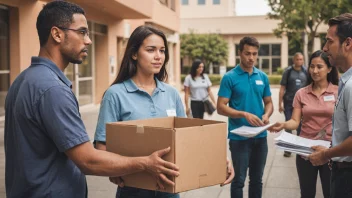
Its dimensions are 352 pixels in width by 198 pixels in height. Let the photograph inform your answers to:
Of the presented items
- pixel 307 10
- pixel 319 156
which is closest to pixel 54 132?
pixel 319 156

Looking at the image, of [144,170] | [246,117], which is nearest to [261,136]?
[246,117]

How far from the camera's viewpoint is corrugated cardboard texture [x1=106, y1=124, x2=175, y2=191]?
240 cm

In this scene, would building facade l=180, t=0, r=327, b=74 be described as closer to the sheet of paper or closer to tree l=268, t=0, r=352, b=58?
tree l=268, t=0, r=352, b=58

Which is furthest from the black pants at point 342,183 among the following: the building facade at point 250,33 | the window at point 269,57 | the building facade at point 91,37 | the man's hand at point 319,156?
the window at point 269,57

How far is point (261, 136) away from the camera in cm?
502

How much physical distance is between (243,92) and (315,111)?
0.79 m

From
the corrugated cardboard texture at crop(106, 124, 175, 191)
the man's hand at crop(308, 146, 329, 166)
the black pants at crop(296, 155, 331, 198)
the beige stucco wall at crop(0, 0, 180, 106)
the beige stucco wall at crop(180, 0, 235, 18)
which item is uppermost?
the beige stucco wall at crop(180, 0, 235, 18)

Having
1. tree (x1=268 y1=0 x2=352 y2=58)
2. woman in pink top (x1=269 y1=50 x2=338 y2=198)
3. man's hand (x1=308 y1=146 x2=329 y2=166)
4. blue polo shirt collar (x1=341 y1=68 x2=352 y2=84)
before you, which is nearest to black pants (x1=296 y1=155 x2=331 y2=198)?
woman in pink top (x1=269 y1=50 x2=338 y2=198)

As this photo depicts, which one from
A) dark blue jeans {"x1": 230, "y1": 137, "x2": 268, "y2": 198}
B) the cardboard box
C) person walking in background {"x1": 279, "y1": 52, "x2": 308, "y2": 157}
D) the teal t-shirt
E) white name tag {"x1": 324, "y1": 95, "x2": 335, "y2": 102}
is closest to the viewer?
the cardboard box

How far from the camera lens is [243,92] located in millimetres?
5062

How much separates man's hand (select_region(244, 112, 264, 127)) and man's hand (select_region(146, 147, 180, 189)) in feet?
8.44

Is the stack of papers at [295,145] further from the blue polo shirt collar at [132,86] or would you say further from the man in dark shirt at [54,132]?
the man in dark shirt at [54,132]

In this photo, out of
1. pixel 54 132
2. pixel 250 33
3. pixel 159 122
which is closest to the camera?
pixel 54 132

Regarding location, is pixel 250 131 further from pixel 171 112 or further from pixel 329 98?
pixel 171 112
